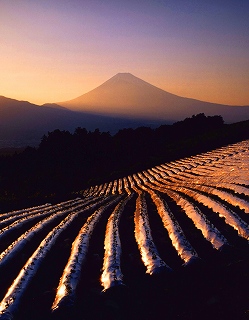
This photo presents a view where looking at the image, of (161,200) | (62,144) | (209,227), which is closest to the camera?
(209,227)

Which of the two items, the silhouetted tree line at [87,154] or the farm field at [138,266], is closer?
the farm field at [138,266]

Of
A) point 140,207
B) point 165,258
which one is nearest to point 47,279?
point 165,258

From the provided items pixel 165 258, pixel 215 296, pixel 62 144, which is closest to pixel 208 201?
pixel 165 258

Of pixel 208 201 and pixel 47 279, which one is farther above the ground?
pixel 208 201

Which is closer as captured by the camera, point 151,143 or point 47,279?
point 47,279

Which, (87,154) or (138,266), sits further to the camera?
(87,154)

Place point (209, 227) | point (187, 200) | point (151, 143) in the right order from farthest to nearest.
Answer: point (151, 143) < point (187, 200) < point (209, 227)

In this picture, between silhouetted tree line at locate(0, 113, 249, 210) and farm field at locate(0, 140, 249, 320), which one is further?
silhouetted tree line at locate(0, 113, 249, 210)

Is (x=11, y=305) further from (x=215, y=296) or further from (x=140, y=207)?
(x=140, y=207)
